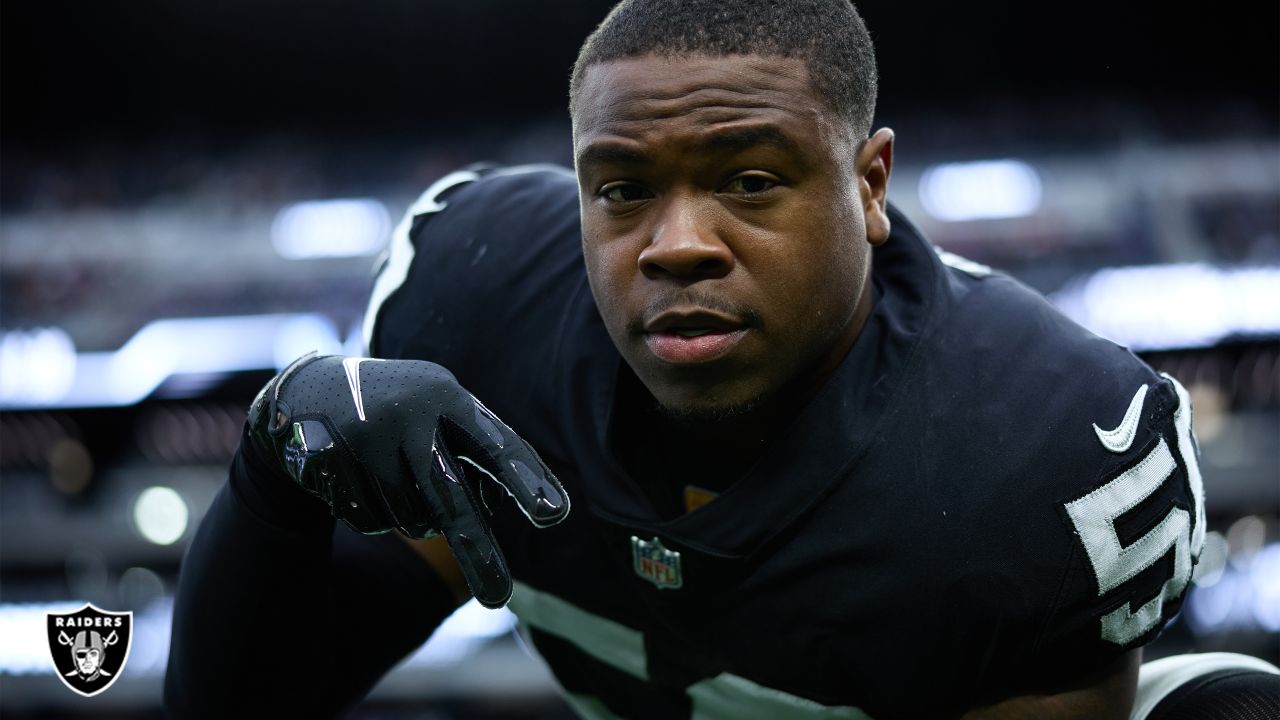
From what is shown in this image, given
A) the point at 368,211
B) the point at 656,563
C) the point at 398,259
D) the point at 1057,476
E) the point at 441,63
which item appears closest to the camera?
the point at 1057,476

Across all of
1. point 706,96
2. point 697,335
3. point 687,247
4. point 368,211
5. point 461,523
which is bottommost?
point 368,211

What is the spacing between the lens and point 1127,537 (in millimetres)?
1358

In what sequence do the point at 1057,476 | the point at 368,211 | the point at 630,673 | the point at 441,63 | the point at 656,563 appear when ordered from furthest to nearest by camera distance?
the point at 441,63
the point at 368,211
the point at 630,673
the point at 656,563
the point at 1057,476

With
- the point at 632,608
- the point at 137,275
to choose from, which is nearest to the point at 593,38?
the point at 632,608

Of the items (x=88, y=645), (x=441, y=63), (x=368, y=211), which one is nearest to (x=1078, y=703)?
(x=88, y=645)

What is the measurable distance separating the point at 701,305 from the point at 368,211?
23.2 ft

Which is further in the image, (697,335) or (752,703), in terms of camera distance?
(752,703)

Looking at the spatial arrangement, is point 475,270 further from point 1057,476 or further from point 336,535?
point 1057,476

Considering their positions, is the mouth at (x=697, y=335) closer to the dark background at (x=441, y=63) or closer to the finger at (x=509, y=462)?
the finger at (x=509, y=462)

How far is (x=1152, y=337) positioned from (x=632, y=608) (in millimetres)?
6345

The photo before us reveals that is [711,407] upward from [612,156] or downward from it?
downward

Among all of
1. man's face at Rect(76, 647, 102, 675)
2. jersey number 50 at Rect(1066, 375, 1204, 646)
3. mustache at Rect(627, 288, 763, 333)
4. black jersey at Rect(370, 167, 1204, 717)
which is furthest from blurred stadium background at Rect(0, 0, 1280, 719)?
mustache at Rect(627, 288, 763, 333)

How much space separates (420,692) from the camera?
7195mm

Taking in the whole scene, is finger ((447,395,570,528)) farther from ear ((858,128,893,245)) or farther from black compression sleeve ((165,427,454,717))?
ear ((858,128,893,245))
